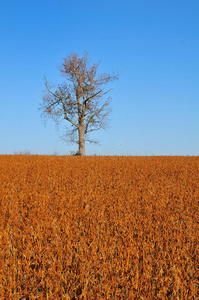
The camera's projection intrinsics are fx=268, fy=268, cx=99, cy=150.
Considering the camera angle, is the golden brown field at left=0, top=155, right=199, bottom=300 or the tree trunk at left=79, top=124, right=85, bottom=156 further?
the tree trunk at left=79, top=124, right=85, bottom=156

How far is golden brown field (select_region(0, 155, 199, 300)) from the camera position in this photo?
255 centimetres

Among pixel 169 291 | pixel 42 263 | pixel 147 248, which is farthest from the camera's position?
pixel 147 248

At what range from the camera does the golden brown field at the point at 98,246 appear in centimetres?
255

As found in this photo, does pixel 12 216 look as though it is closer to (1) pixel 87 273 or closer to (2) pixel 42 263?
(2) pixel 42 263

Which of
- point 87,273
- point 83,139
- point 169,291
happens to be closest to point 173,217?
point 169,291

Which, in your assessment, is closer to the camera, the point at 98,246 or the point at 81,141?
the point at 98,246

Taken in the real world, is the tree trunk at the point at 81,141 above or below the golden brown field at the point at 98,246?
above

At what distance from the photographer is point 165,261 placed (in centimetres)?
302

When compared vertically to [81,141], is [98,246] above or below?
below

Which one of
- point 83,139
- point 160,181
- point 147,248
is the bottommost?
point 147,248

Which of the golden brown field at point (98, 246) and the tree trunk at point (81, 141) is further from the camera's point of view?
the tree trunk at point (81, 141)

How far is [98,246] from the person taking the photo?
3348 millimetres

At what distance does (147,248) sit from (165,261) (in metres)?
0.32

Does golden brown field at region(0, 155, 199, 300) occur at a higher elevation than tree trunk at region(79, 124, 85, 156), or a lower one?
lower
